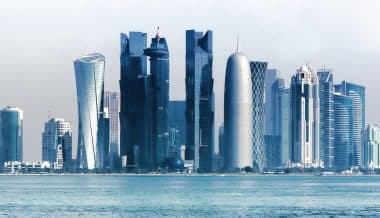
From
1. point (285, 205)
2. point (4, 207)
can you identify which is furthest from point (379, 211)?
point (4, 207)

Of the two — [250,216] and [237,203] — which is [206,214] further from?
[237,203]

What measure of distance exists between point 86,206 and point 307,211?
30.3m

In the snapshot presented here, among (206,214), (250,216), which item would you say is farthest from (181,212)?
(250,216)

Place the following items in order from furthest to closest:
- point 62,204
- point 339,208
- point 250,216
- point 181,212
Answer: point 62,204 < point 339,208 < point 181,212 < point 250,216

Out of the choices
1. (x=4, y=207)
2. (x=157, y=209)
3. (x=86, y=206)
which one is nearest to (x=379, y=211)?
(x=157, y=209)

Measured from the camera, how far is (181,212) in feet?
405

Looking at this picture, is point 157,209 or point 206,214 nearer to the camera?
point 206,214

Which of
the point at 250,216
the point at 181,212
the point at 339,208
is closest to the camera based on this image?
the point at 250,216

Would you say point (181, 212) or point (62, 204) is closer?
point (181, 212)

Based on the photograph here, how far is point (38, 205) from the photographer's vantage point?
456ft

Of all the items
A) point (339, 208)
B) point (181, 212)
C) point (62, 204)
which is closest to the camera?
point (181, 212)

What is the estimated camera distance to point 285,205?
139 metres

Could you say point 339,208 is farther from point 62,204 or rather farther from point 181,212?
point 62,204

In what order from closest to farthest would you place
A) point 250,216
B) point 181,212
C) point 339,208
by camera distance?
point 250,216 < point 181,212 < point 339,208
